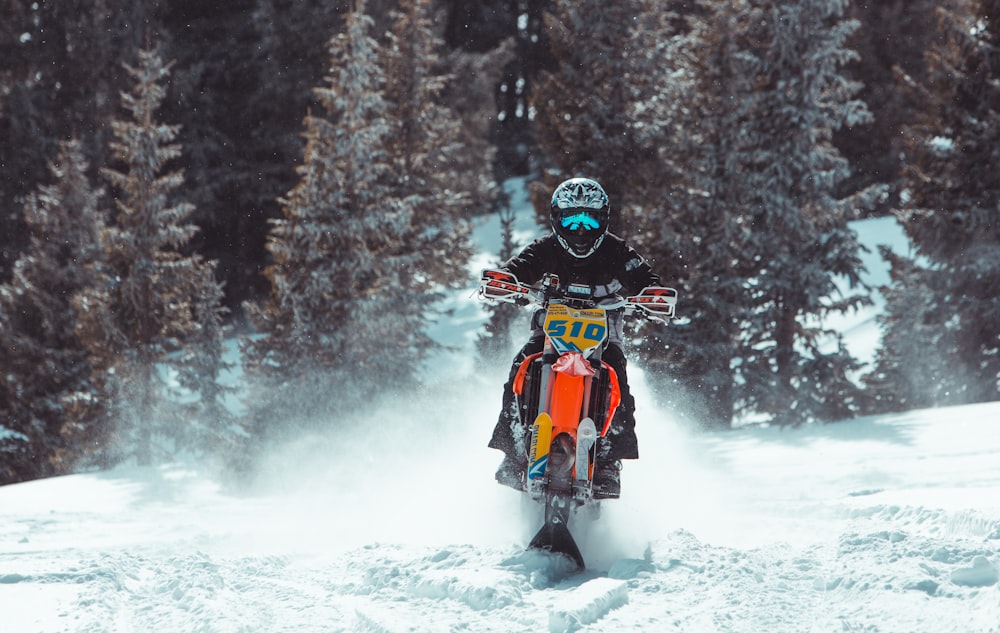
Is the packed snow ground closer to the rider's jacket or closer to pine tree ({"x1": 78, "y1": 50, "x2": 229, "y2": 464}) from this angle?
the rider's jacket

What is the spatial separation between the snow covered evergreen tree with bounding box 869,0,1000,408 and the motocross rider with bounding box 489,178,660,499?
13328 mm

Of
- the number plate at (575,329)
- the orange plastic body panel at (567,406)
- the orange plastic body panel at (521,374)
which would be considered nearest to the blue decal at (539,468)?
the orange plastic body panel at (567,406)

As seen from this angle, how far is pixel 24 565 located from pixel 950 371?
674 inches

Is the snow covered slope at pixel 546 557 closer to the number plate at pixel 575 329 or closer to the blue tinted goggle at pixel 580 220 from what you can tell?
the number plate at pixel 575 329

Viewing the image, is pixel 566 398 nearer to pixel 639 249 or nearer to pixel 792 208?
pixel 639 249

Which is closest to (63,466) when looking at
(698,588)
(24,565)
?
(24,565)

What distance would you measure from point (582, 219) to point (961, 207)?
14.0m

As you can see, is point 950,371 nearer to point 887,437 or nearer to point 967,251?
point 967,251

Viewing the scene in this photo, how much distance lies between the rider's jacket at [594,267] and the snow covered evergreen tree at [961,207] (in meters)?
13.3

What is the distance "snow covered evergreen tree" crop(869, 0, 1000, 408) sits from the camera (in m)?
17.8

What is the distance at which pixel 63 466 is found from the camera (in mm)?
18688

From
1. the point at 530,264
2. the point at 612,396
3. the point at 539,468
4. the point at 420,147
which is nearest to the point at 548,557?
the point at 539,468

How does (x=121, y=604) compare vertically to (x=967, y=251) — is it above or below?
below

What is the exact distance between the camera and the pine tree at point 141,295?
18.7m
